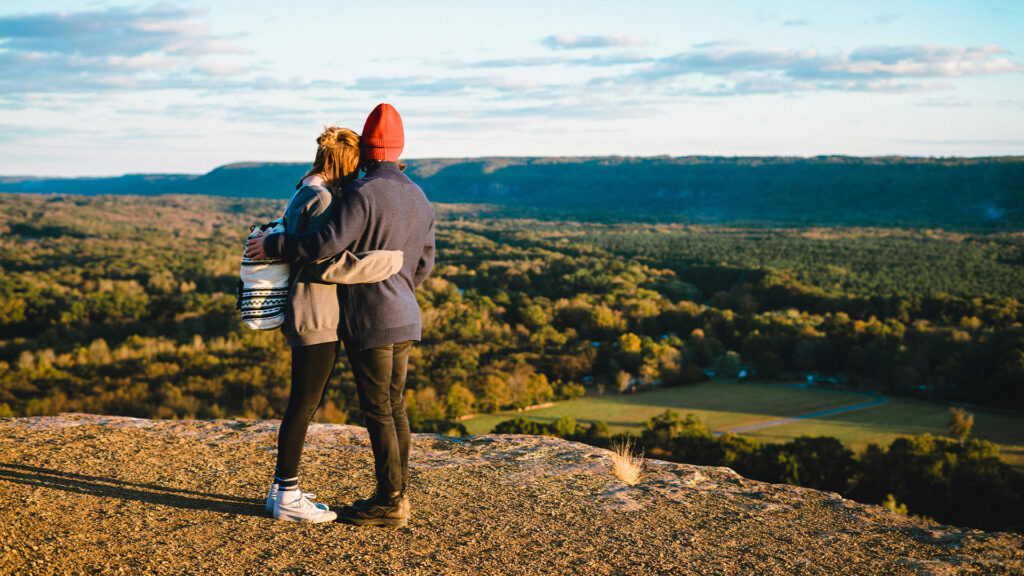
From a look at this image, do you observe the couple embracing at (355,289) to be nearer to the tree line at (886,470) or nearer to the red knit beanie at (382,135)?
the red knit beanie at (382,135)

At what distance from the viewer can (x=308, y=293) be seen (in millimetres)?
3730

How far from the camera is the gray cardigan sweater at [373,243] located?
364 cm

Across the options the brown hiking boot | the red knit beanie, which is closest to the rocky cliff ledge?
the brown hiking boot

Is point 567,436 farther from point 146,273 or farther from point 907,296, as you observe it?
point 146,273

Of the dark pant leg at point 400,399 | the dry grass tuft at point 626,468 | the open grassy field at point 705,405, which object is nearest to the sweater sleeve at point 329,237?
the dark pant leg at point 400,399

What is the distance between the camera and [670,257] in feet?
250

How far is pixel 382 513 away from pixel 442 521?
0.41 metres

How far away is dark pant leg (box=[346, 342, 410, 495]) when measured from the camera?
3.85 m

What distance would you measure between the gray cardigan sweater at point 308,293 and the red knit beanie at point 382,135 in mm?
308

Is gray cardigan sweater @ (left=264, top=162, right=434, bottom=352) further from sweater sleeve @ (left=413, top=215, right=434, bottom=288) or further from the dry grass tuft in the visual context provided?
the dry grass tuft

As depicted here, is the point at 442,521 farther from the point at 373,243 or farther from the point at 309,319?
the point at 373,243

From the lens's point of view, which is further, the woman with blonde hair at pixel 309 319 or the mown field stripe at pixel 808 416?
the mown field stripe at pixel 808 416

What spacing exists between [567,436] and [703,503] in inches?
442

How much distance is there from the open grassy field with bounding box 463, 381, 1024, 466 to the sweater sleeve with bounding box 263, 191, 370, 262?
19468 mm
